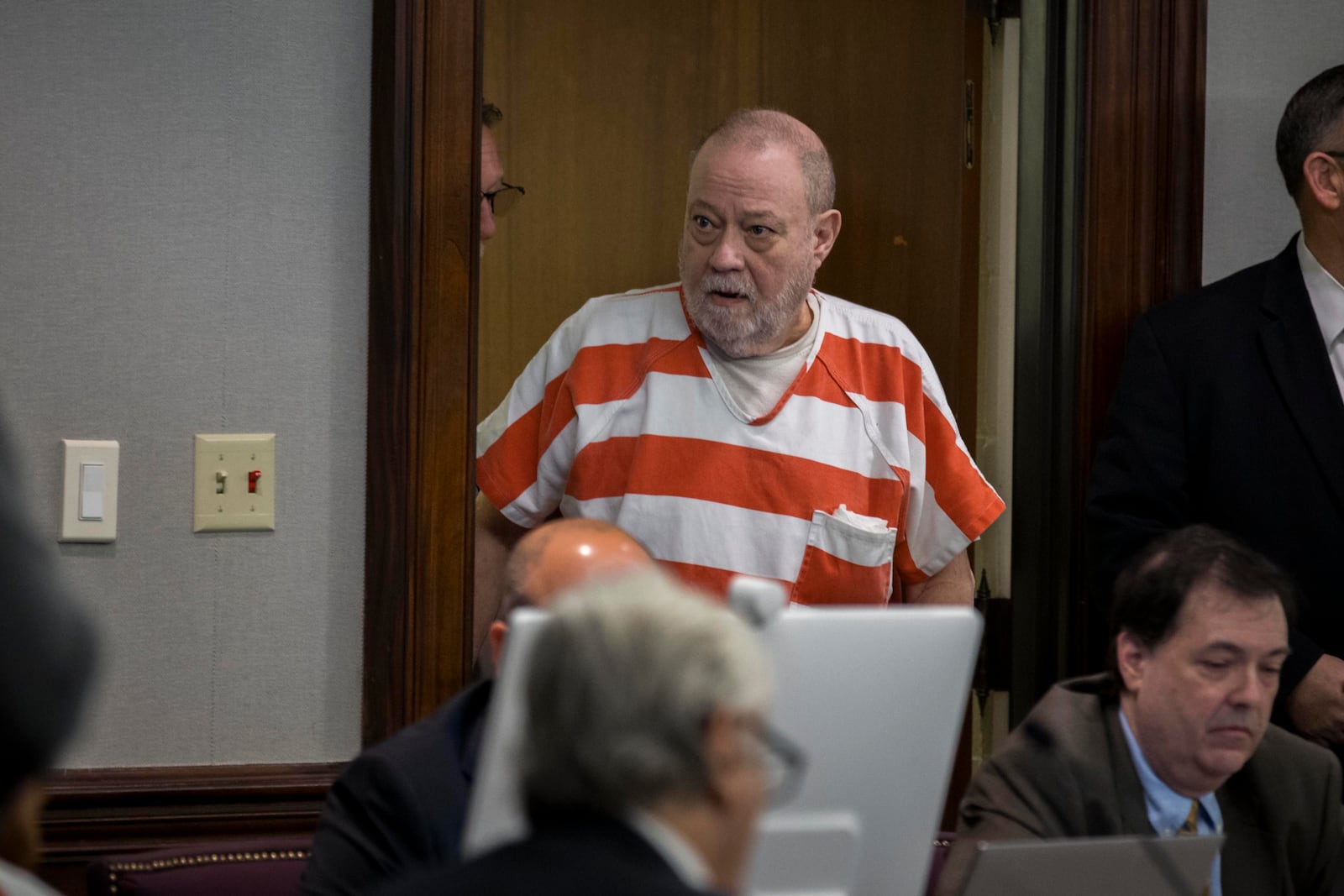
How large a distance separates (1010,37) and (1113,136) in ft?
1.87

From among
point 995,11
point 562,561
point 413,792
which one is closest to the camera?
point 413,792

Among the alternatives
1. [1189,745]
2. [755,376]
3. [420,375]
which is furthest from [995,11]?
[1189,745]

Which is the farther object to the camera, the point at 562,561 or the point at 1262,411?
the point at 1262,411

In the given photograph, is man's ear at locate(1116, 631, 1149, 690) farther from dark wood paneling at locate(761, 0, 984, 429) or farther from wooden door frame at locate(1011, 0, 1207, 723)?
dark wood paneling at locate(761, 0, 984, 429)

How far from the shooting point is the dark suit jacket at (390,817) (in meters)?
1.52

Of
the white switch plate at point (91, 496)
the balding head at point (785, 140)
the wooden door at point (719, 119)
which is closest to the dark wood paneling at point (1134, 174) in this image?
the balding head at point (785, 140)

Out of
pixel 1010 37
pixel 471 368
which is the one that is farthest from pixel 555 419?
pixel 1010 37

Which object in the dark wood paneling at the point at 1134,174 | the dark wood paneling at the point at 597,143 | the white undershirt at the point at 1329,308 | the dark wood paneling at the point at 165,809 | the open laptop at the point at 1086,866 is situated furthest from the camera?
the dark wood paneling at the point at 597,143

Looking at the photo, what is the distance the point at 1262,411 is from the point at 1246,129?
0.55 meters

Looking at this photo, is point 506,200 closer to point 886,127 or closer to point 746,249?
point 886,127

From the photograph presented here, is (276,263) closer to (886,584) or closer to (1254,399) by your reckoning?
(886,584)

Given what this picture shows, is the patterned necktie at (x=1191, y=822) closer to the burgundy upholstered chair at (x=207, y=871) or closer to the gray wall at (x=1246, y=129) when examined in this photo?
the burgundy upholstered chair at (x=207, y=871)

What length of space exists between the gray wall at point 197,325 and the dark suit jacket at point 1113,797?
3.44 feet

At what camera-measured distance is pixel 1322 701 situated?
236cm
